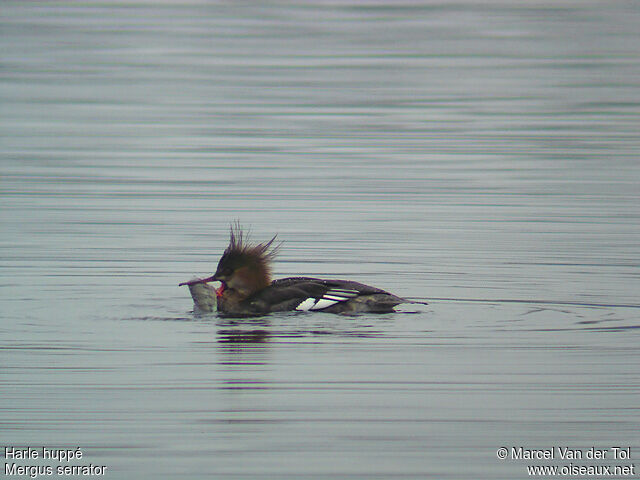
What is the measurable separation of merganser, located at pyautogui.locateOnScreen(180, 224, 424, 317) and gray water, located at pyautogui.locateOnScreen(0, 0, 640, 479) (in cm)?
17

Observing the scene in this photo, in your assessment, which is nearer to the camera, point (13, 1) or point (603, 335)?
point (603, 335)

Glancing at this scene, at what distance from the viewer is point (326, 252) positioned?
1264 cm

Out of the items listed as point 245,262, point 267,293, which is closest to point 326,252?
point 245,262

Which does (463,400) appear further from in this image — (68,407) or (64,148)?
(64,148)

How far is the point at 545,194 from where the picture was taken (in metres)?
15.7

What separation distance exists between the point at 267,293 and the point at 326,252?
8.63 ft

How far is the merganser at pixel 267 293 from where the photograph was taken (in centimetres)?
980

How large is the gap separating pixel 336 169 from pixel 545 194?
112 inches

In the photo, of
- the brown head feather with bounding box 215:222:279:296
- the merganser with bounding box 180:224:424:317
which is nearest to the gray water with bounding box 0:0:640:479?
the merganser with bounding box 180:224:424:317

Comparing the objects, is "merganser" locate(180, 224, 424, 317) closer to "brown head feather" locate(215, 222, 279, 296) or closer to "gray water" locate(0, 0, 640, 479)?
"brown head feather" locate(215, 222, 279, 296)

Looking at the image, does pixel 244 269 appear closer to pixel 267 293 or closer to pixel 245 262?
pixel 245 262

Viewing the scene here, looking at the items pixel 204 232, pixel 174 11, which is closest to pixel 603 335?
pixel 204 232

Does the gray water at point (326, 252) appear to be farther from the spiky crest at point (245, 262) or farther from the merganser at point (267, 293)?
the spiky crest at point (245, 262)

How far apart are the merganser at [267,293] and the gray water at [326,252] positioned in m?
0.17
